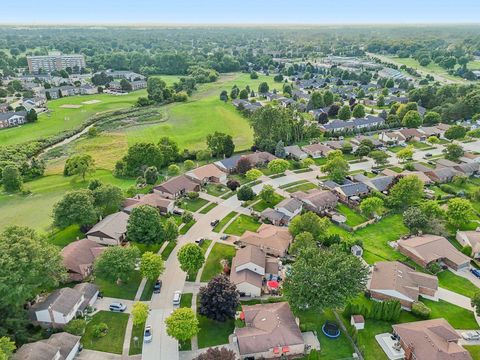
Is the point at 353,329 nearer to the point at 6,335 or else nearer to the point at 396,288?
the point at 396,288

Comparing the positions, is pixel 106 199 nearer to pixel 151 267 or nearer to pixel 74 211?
pixel 74 211

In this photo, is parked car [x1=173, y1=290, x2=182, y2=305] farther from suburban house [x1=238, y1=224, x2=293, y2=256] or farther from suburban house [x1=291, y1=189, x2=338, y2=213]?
suburban house [x1=291, y1=189, x2=338, y2=213]

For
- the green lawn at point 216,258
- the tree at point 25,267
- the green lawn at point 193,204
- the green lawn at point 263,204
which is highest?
the tree at point 25,267

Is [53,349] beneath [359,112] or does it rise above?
above

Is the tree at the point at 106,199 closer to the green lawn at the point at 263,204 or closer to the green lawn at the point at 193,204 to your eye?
the green lawn at the point at 193,204

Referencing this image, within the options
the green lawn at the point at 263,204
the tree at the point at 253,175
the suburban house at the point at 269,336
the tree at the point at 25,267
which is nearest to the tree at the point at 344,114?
the tree at the point at 253,175

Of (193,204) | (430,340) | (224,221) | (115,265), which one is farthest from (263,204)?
(430,340)
